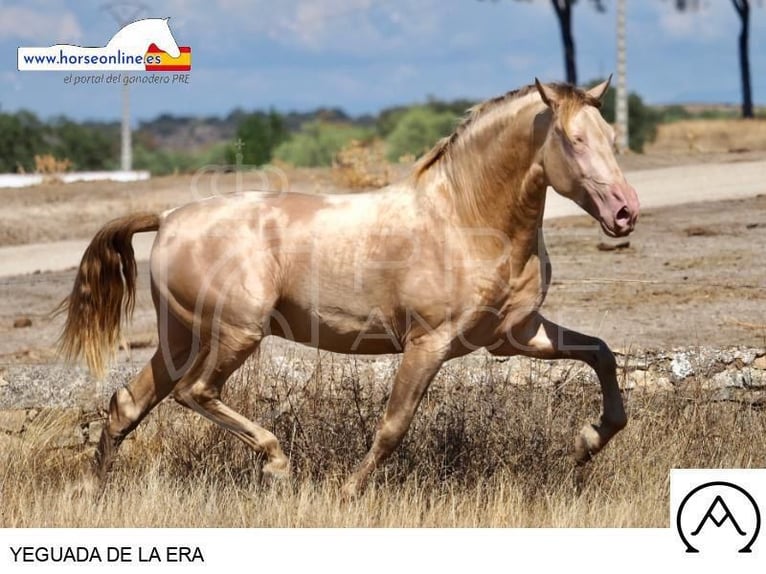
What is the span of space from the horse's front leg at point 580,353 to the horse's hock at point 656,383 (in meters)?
1.33

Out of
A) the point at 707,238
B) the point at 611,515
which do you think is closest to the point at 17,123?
the point at 707,238

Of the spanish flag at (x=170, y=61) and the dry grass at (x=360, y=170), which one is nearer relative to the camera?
the spanish flag at (x=170, y=61)

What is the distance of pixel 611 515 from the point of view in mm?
6445

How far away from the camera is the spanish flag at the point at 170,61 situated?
38.2 ft

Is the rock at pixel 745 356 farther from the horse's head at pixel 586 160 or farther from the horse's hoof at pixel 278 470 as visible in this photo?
the horse's hoof at pixel 278 470

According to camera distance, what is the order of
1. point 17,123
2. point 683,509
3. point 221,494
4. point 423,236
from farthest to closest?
point 17,123, point 221,494, point 423,236, point 683,509

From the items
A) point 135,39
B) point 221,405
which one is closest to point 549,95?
point 221,405

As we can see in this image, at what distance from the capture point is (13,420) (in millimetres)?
7688

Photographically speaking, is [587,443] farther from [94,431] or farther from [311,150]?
[311,150]

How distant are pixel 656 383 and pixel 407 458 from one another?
1757mm

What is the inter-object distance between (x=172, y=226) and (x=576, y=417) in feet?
8.10

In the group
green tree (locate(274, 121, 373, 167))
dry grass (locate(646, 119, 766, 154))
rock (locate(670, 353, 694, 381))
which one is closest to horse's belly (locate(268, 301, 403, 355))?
rock (locate(670, 353, 694, 381))

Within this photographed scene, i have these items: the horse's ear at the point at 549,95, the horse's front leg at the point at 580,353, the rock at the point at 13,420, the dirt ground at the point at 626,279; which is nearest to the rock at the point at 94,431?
the rock at the point at 13,420

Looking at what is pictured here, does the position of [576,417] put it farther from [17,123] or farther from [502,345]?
[17,123]
